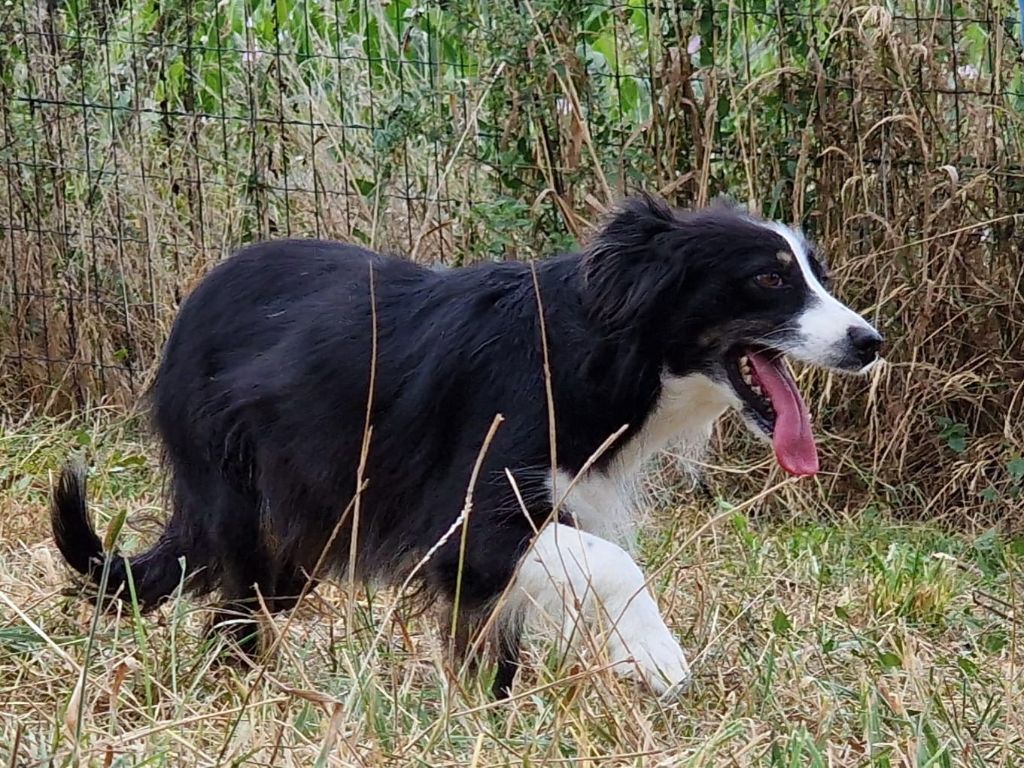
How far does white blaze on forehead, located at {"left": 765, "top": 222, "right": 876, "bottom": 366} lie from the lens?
345cm

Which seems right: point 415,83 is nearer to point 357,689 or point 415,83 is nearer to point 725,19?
point 725,19

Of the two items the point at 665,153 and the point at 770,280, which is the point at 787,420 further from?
the point at 665,153

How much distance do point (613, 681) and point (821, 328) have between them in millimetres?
1025

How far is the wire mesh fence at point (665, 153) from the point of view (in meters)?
5.35

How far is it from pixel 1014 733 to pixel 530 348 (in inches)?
47.9

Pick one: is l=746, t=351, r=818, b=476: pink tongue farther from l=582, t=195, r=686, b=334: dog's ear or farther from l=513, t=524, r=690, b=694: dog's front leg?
l=513, t=524, r=690, b=694: dog's front leg

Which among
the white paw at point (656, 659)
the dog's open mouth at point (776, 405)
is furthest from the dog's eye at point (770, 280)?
the white paw at point (656, 659)

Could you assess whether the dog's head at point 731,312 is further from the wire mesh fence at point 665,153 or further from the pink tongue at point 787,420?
the wire mesh fence at point 665,153

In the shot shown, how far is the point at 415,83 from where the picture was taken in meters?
6.07

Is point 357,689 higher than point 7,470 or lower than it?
higher

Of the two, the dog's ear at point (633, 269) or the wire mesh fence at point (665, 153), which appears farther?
the wire mesh fence at point (665, 153)

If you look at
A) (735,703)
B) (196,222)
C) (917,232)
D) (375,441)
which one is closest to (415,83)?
(196,222)

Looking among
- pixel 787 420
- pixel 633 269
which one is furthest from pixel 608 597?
pixel 633 269

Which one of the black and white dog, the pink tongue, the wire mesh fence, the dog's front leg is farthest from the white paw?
the wire mesh fence
